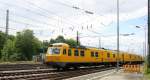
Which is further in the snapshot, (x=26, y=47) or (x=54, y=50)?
(x=26, y=47)

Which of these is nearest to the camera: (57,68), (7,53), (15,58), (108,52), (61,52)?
(61,52)

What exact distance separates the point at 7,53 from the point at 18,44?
269 inches

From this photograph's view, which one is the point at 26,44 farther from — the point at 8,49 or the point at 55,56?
the point at 55,56

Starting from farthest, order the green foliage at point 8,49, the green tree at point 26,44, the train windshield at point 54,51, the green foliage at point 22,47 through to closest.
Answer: the green tree at point 26,44 < the green foliage at point 22,47 < the green foliage at point 8,49 < the train windshield at point 54,51

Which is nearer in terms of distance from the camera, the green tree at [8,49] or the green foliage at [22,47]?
the green tree at [8,49]

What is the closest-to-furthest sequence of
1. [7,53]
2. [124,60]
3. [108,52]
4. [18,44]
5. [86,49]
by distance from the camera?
[86,49]
[108,52]
[124,60]
[7,53]
[18,44]

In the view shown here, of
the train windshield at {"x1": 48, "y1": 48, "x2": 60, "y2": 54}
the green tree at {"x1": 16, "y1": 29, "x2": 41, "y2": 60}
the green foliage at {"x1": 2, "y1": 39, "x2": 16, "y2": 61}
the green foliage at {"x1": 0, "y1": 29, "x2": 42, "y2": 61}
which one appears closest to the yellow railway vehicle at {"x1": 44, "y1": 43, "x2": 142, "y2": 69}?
the train windshield at {"x1": 48, "y1": 48, "x2": 60, "y2": 54}

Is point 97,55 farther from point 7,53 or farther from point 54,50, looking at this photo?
point 7,53

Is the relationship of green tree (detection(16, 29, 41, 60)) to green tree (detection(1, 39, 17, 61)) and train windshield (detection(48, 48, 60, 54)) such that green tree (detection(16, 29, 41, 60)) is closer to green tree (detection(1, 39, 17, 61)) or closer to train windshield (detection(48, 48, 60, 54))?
green tree (detection(1, 39, 17, 61))

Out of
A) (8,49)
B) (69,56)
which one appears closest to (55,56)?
(69,56)

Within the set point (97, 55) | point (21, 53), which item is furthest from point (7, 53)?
point (97, 55)

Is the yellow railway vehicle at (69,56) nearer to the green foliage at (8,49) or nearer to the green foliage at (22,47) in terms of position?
the green foliage at (22,47)

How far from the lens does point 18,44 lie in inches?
3565

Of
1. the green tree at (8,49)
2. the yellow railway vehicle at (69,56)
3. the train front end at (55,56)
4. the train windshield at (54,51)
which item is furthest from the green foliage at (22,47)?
the train front end at (55,56)
